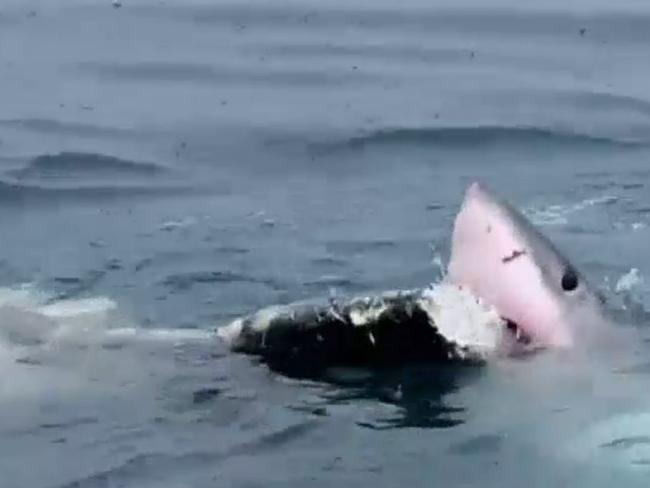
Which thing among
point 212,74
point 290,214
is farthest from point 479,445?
point 212,74

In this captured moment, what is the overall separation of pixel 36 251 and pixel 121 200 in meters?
1.20

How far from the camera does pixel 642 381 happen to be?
22.8 feet

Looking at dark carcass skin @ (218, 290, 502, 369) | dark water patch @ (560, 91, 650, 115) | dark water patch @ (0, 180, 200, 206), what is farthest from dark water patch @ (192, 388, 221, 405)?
dark water patch @ (560, 91, 650, 115)

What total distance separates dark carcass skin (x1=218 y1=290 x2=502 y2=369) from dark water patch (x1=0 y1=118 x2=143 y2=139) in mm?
4660

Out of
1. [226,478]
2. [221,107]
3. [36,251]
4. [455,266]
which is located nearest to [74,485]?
[226,478]

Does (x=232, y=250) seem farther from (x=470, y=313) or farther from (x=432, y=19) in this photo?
(x=432, y=19)

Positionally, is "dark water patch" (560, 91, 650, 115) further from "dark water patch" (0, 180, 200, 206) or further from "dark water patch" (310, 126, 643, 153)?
"dark water patch" (0, 180, 200, 206)

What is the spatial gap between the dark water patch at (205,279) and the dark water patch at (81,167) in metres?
2.21

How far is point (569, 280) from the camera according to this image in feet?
23.1

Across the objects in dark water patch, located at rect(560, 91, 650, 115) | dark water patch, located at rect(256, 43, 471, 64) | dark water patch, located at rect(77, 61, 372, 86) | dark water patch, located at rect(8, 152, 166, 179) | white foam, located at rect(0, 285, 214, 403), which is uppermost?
dark water patch, located at rect(256, 43, 471, 64)

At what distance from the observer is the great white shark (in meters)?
6.95

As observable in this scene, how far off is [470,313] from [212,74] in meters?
6.54

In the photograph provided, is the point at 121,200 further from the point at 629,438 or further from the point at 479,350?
the point at 629,438

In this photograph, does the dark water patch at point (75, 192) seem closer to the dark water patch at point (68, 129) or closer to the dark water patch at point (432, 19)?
the dark water patch at point (68, 129)
